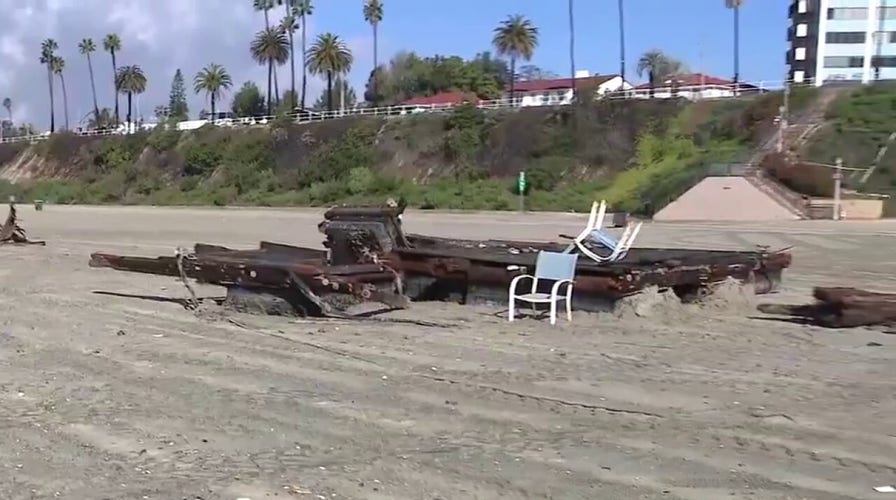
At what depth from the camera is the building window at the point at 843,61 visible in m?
102

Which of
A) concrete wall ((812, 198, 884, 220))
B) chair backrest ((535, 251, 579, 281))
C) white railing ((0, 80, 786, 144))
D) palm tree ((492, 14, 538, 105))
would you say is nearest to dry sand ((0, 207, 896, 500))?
chair backrest ((535, 251, 579, 281))

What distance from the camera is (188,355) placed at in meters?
9.91

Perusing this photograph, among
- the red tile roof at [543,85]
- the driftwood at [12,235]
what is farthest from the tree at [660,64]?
the driftwood at [12,235]

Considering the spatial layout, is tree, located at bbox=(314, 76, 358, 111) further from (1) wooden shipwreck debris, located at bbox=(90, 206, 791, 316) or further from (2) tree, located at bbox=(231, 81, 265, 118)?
(1) wooden shipwreck debris, located at bbox=(90, 206, 791, 316)

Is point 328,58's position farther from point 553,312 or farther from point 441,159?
point 553,312

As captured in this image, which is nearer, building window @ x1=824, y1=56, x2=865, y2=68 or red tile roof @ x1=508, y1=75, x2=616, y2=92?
building window @ x1=824, y1=56, x2=865, y2=68

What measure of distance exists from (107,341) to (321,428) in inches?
183

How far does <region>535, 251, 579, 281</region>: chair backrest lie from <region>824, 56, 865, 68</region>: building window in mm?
98380

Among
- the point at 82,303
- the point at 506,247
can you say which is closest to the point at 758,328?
the point at 506,247

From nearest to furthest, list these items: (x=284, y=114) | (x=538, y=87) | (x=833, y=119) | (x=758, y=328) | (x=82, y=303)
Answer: (x=758, y=328) → (x=82, y=303) → (x=833, y=119) → (x=284, y=114) → (x=538, y=87)

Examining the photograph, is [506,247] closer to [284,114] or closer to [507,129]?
[507,129]

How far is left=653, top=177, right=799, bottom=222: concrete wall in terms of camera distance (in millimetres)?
42750

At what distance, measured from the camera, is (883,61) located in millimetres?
100375

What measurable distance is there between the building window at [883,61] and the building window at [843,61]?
3.47ft
